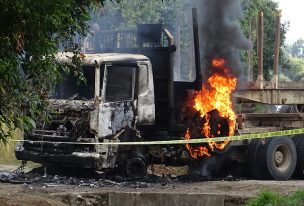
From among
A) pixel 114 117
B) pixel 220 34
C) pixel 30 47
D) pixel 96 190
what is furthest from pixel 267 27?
pixel 30 47

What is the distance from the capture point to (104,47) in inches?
535

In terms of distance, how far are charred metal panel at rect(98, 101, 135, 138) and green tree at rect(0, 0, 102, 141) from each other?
4.29 m

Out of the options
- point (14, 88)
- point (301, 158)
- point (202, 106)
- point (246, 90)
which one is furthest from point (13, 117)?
point (301, 158)

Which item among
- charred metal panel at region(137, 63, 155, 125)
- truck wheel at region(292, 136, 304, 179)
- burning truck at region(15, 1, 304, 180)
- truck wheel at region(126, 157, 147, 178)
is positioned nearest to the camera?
burning truck at region(15, 1, 304, 180)

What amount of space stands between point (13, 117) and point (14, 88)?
32cm

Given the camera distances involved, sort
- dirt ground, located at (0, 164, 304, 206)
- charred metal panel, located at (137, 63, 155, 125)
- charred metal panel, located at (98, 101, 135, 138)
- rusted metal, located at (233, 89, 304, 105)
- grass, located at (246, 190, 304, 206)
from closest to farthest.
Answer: grass, located at (246, 190, 304, 206) < dirt ground, located at (0, 164, 304, 206) < charred metal panel, located at (98, 101, 135, 138) < charred metal panel, located at (137, 63, 155, 125) < rusted metal, located at (233, 89, 304, 105)

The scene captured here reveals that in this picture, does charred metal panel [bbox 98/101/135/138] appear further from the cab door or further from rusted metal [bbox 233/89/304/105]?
rusted metal [bbox 233/89/304/105]

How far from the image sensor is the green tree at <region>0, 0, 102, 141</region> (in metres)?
5.72

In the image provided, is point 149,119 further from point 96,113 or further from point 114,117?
point 96,113

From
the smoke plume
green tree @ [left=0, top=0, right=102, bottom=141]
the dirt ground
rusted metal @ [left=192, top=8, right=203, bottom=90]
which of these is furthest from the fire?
green tree @ [left=0, top=0, right=102, bottom=141]

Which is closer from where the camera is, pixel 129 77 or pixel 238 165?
pixel 129 77

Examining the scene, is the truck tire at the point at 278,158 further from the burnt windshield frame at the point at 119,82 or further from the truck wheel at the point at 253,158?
the burnt windshield frame at the point at 119,82

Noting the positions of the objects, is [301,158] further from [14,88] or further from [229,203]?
[14,88]

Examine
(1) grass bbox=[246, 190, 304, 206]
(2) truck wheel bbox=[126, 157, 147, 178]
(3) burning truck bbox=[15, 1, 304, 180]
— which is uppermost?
(3) burning truck bbox=[15, 1, 304, 180]
